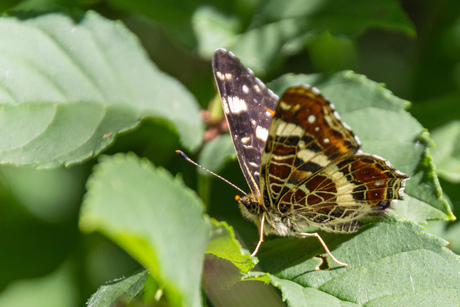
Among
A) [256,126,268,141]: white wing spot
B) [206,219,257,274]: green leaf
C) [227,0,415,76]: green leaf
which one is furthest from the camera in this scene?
[227,0,415,76]: green leaf

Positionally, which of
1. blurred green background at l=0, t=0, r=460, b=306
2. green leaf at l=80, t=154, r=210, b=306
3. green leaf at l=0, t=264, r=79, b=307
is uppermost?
green leaf at l=80, t=154, r=210, b=306

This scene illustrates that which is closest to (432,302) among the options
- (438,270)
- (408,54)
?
(438,270)

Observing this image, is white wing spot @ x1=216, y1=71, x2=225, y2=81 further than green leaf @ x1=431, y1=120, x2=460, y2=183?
No

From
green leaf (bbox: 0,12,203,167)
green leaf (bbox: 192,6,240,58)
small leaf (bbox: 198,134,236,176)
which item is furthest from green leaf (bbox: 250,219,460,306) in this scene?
green leaf (bbox: 192,6,240,58)

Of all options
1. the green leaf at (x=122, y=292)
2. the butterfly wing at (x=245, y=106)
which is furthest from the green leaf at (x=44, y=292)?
the butterfly wing at (x=245, y=106)

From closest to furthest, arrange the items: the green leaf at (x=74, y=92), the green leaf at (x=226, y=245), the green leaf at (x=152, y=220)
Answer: the green leaf at (x=152, y=220) → the green leaf at (x=226, y=245) → the green leaf at (x=74, y=92)

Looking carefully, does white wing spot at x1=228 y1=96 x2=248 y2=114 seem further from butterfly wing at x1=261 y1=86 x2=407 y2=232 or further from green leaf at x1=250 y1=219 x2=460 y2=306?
green leaf at x1=250 y1=219 x2=460 y2=306

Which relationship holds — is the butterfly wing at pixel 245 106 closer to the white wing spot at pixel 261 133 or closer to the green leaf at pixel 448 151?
the white wing spot at pixel 261 133
